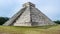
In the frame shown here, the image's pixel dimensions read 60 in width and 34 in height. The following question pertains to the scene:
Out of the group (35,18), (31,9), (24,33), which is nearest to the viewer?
(24,33)

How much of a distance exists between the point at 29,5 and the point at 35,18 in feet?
18.9

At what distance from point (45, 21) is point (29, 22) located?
17.5 ft

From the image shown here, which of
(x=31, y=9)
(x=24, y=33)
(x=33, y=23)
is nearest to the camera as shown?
(x=24, y=33)

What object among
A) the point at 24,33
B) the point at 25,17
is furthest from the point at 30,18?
the point at 24,33

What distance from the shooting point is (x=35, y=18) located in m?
45.9

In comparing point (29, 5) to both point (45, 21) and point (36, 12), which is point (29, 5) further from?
point (45, 21)

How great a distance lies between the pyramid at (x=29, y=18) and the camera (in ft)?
144

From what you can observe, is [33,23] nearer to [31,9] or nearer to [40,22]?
[40,22]

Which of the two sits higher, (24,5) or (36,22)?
(24,5)

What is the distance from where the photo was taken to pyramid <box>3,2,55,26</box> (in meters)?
43.8

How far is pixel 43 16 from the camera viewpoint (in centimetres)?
4769

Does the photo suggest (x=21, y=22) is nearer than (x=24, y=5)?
Yes

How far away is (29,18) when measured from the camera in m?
44.7

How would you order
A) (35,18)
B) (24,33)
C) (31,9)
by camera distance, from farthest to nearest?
(31,9)
(35,18)
(24,33)
